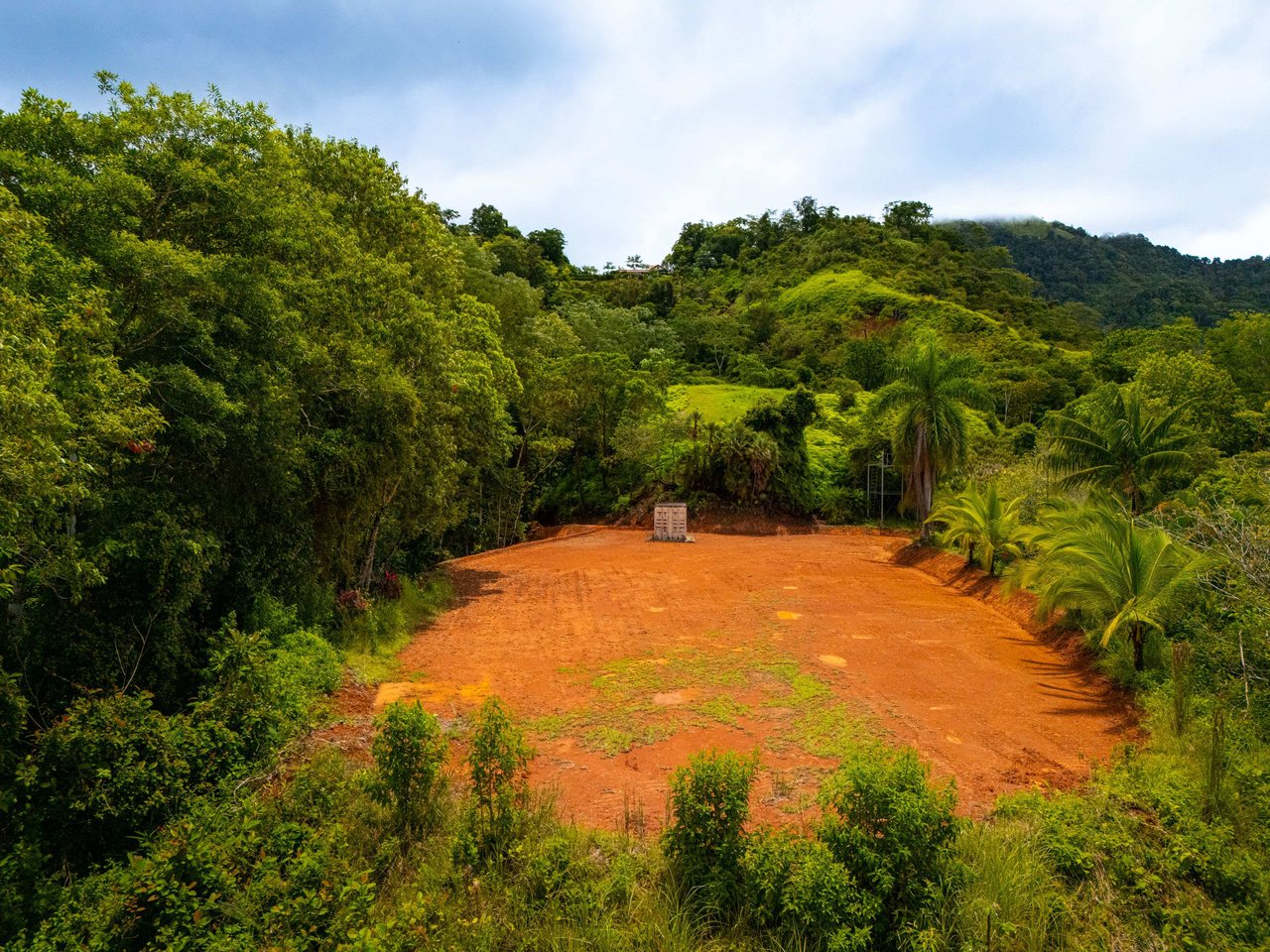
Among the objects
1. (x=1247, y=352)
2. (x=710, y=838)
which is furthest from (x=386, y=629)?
(x=1247, y=352)

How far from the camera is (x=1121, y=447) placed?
41.4ft

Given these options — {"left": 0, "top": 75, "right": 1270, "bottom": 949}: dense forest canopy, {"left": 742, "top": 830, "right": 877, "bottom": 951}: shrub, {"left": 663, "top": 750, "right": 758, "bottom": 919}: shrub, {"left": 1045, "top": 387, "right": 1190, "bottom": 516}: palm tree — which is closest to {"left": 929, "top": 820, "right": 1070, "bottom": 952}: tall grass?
{"left": 0, "top": 75, "right": 1270, "bottom": 949}: dense forest canopy

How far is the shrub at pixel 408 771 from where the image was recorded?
5.29m

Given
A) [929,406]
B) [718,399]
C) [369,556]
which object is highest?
[718,399]

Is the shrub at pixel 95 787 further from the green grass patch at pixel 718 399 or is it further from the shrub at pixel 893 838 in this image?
the green grass patch at pixel 718 399

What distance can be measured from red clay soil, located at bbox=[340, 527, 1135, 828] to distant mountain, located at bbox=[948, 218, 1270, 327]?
280ft

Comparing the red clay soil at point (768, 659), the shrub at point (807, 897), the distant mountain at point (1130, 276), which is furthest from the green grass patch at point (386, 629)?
the distant mountain at point (1130, 276)

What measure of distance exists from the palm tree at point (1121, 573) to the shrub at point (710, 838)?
5.52 meters

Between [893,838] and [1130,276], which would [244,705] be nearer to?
[893,838]

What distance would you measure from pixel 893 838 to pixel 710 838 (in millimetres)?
1200

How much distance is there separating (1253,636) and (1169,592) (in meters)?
1.33

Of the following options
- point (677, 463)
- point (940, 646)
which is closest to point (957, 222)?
point (677, 463)

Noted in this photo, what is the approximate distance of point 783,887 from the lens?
4.27 meters

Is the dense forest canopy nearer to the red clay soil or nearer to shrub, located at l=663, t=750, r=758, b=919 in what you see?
shrub, located at l=663, t=750, r=758, b=919
